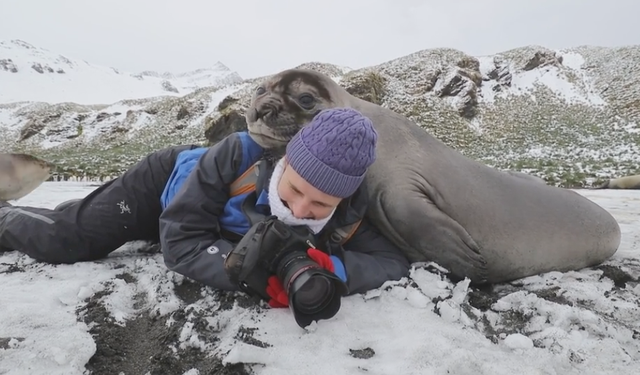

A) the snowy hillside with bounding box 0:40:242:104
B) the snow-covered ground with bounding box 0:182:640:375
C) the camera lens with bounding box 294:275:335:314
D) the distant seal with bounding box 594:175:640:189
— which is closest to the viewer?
the snow-covered ground with bounding box 0:182:640:375

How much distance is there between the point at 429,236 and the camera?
2.83 metres

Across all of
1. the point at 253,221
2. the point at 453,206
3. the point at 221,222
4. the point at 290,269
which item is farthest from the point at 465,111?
the point at 290,269

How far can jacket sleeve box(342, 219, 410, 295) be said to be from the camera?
2.41 m

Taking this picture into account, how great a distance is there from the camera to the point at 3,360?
1.66 m

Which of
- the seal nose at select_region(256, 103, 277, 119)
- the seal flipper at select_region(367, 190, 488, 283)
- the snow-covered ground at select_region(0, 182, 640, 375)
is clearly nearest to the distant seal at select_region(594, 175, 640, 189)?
the snow-covered ground at select_region(0, 182, 640, 375)

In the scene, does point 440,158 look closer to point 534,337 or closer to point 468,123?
point 534,337

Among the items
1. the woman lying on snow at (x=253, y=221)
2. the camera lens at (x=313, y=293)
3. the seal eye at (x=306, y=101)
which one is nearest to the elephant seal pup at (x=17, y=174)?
the woman lying on snow at (x=253, y=221)

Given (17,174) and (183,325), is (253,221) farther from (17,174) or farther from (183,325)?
(17,174)

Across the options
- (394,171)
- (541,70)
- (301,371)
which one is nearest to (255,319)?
(301,371)

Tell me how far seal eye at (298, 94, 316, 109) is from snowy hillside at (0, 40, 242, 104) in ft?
200

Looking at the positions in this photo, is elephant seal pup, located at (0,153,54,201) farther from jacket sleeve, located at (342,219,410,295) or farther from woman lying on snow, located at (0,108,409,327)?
jacket sleeve, located at (342,219,410,295)

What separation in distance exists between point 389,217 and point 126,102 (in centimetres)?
4015

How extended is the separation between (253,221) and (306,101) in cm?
110

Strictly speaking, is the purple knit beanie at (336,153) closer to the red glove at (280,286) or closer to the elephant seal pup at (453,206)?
the red glove at (280,286)
